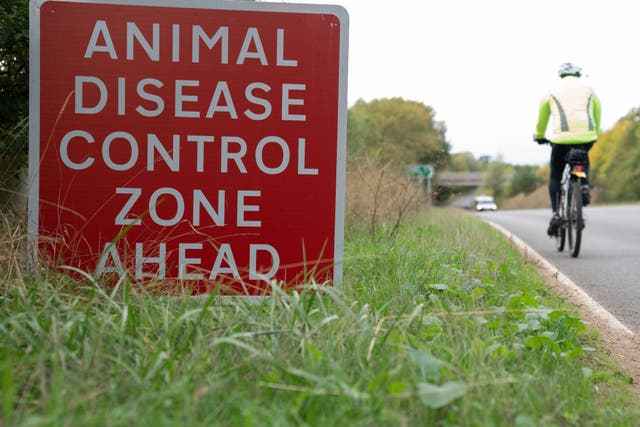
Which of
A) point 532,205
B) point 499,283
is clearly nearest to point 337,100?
point 499,283

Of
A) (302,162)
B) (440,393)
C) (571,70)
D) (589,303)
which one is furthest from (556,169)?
(440,393)

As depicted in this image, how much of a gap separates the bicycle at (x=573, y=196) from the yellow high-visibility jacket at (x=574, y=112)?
16 centimetres

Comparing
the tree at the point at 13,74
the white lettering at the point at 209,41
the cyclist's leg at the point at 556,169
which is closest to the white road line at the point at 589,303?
the cyclist's leg at the point at 556,169

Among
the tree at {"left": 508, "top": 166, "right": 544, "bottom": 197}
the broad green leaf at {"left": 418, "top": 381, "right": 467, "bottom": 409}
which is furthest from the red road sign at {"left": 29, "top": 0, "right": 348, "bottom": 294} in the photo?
the tree at {"left": 508, "top": 166, "right": 544, "bottom": 197}

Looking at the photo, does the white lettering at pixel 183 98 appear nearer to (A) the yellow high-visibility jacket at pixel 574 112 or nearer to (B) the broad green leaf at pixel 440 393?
(B) the broad green leaf at pixel 440 393

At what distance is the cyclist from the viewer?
723cm

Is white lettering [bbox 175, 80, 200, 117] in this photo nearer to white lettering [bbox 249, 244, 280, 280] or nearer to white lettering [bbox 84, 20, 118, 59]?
white lettering [bbox 84, 20, 118, 59]

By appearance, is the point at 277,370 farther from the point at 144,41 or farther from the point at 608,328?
the point at 608,328

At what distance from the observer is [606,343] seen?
3578 mm

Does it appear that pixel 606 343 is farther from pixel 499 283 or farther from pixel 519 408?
pixel 519 408

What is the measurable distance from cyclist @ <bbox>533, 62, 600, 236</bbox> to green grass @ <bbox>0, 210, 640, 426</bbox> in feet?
15.2

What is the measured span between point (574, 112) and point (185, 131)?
201 inches

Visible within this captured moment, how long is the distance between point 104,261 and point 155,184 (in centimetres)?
43

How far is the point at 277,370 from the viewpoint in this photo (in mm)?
2150
